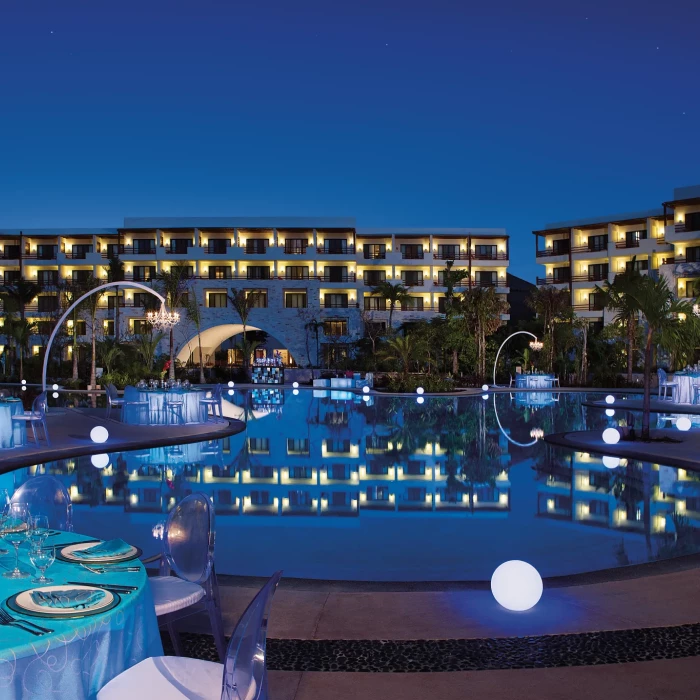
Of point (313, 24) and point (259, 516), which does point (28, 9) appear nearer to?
point (313, 24)

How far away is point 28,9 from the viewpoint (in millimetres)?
27188

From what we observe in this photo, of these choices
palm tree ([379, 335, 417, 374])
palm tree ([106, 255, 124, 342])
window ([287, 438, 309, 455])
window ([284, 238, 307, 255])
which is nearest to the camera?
window ([287, 438, 309, 455])

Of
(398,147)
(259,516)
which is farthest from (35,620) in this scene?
(398,147)

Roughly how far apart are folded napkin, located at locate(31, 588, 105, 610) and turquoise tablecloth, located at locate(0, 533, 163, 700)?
0.34 ft

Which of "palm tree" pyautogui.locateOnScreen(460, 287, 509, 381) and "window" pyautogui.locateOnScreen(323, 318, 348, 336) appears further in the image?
"window" pyautogui.locateOnScreen(323, 318, 348, 336)

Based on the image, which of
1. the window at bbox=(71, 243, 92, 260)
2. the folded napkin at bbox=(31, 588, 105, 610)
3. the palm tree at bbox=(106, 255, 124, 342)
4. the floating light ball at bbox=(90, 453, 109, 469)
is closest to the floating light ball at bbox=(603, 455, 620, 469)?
the floating light ball at bbox=(90, 453, 109, 469)

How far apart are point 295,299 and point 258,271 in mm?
3737

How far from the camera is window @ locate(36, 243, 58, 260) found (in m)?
55.8

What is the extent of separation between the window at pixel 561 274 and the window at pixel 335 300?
1684cm

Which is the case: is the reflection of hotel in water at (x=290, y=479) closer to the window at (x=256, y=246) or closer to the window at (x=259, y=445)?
the window at (x=259, y=445)

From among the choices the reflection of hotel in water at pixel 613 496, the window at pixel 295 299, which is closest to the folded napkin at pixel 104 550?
the reflection of hotel in water at pixel 613 496

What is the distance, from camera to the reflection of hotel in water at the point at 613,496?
8617 mm

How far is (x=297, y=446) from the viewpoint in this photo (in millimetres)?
15102

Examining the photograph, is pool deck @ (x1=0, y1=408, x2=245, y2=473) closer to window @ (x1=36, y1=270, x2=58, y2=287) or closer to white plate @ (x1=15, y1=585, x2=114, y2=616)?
white plate @ (x1=15, y1=585, x2=114, y2=616)
